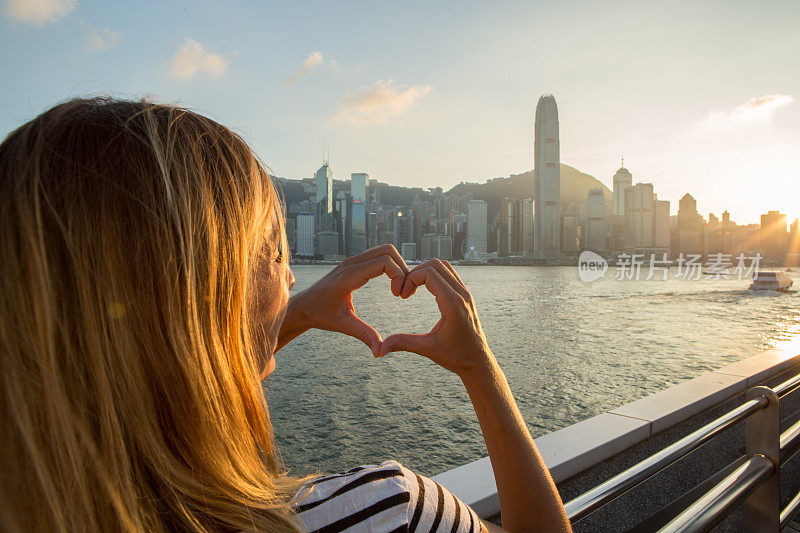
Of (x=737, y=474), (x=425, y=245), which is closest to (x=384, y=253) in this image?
(x=737, y=474)

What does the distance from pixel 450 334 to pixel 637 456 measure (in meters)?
2.51

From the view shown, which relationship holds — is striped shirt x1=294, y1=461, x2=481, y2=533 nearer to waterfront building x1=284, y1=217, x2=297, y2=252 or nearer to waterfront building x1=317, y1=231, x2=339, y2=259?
waterfront building x1=284, y1=217, x2=297, y2=252

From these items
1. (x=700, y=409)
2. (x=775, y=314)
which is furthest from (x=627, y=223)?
(x=700, y=409)

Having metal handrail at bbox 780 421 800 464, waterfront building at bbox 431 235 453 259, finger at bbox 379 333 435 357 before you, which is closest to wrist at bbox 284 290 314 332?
finger at bbox 379 333 435 357

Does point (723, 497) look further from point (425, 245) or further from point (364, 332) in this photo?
point (425, 245)

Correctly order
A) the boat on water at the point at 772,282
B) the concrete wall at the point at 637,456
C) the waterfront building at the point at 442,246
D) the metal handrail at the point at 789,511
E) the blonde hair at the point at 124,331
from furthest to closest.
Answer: the waterfront building at the point at 442,246, the boat on water at the point at 772,282, the concrete wall at the point at 637,456, the metal handrail at the point at 789,511, the blonde hair at the point at 124,331

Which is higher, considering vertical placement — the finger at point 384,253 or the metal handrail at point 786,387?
the finger at point 384,253

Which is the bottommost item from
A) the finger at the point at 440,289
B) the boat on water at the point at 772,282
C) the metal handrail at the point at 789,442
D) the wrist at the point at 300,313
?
the boat on water at the point at 772,282

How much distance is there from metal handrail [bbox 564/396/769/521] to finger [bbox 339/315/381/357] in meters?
0.53

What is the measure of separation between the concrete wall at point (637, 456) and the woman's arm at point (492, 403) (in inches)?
46.8

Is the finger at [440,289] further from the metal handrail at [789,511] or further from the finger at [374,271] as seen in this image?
the metal handrail at [789,511]

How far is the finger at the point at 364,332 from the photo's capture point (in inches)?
38.3

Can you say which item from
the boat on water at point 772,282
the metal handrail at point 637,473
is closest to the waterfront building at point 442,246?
the boat on water at point 772,282

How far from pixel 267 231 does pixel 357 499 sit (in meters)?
0.43
